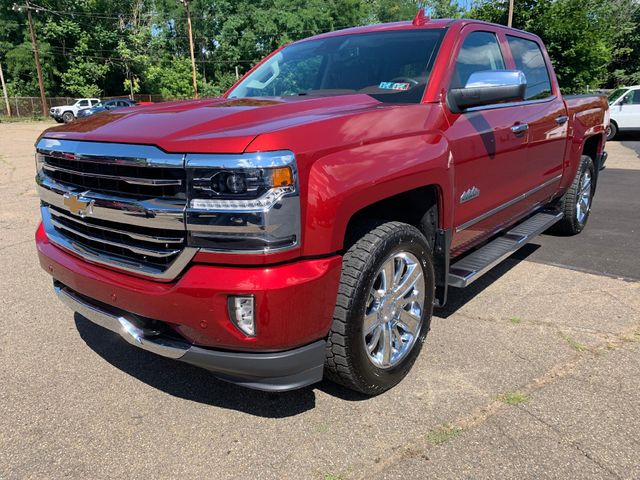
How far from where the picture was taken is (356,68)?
3.49 metres

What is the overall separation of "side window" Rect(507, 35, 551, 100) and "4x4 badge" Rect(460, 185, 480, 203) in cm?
135

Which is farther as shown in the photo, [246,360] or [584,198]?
[584,198]

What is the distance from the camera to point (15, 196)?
331 inches

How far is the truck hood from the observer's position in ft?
6.81

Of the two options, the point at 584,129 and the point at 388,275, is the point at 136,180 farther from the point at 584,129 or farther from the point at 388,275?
the point at 584,129

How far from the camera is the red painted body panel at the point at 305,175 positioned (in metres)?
2.06

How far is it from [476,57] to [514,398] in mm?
2262

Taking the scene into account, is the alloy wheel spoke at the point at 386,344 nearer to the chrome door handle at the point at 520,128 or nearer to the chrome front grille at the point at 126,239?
the chrome front grille at the point at 126,239

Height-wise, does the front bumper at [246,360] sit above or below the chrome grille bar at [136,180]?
below

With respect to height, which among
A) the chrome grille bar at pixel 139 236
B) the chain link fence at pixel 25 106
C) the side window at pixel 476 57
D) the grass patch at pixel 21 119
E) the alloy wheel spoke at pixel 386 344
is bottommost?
the grass patch at pixel 21 119

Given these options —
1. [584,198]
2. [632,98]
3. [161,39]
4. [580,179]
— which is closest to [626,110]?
[632,98]

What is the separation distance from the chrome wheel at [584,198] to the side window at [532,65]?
1386 millimetres

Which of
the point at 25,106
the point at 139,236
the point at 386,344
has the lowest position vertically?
the point at 25,106

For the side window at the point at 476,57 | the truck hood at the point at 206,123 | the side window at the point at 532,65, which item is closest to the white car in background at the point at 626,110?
the side window at the point at 532,65
